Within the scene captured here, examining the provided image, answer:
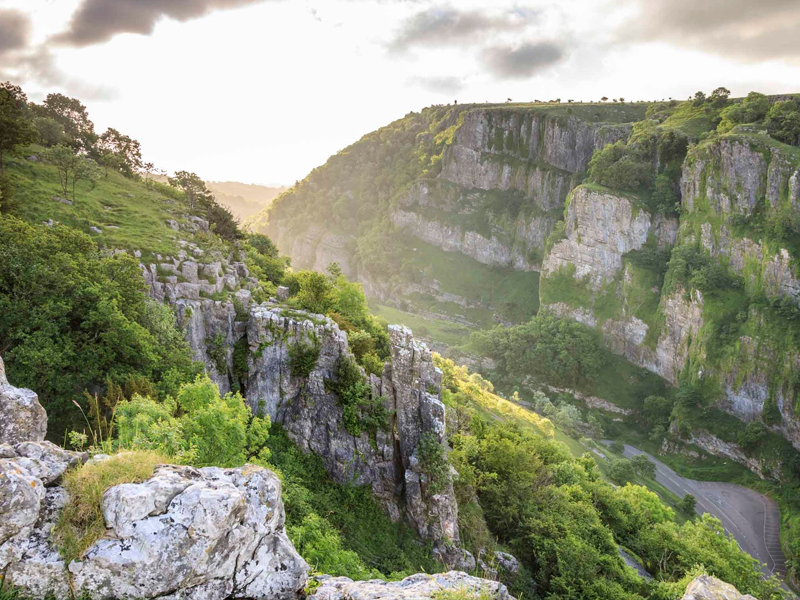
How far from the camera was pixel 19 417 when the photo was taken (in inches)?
377

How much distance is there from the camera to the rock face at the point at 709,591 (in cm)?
762

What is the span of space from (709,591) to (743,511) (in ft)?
230

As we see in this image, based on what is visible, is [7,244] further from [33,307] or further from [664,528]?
[664,528]

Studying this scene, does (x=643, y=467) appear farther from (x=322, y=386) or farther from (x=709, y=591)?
(x=709, y=591)

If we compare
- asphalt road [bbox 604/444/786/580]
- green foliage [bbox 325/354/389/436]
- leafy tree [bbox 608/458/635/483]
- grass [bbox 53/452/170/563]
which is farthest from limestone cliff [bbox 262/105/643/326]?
grass [bbox 53/452/170/563]

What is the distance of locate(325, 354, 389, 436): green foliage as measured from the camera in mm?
23359

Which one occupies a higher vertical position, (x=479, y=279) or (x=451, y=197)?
(x=451, y=197)

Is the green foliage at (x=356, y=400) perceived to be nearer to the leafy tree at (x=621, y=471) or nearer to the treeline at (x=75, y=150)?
the treeline at (x=75, y=150)

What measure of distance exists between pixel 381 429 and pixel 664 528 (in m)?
22.2

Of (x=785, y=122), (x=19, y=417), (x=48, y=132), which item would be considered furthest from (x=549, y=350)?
(x=19, y=417)

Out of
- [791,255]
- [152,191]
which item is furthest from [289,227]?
[791,255]

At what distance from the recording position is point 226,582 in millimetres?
6836

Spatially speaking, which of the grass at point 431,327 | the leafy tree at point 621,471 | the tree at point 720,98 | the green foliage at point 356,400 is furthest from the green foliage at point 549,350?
the green foliage at point 356,400

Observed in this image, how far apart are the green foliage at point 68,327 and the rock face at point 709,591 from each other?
60.3 feet
